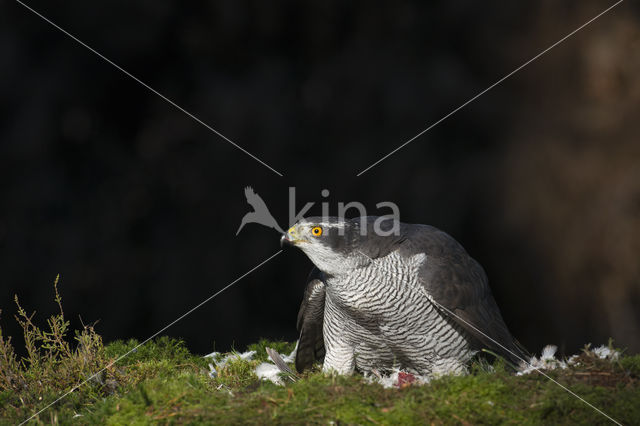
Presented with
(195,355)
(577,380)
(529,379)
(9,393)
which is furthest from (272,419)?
(195,355)

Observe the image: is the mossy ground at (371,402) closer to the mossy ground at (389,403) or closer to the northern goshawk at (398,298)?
the mossy ground at (389,403)

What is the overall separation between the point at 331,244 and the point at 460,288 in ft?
2.62

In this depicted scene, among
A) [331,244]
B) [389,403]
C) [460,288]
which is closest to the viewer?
[389,403]

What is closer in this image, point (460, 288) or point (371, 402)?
point (371, 402)

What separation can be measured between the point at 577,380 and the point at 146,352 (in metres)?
2.95

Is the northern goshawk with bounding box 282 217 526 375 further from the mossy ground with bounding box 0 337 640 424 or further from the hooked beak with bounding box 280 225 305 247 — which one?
the mossy ground with bounding box 0 337 640 424

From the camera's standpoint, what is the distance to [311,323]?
13.0ft

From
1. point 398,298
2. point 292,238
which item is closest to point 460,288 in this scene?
point 398,298

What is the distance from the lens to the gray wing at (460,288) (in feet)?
11.2

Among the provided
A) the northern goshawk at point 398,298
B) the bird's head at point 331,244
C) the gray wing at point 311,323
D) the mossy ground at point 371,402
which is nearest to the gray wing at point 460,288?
the northern goshawk at point 398,298

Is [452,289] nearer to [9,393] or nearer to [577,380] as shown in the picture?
[577,380]

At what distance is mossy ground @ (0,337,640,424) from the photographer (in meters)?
2.35

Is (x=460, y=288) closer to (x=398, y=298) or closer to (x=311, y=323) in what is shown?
(x=398, y=298)

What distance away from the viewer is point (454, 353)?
11.4 ft
